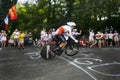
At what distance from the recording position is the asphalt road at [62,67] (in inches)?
726

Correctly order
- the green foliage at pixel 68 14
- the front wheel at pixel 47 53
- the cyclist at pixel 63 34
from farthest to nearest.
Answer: the green foliage at pixel 68 14 → the front wheel at pixel 47 53 → the cyclist at pixel 63 34

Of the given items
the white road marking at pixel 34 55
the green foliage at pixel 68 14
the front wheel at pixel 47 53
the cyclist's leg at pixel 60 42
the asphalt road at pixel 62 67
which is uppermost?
the green foliage at pixel 68 14

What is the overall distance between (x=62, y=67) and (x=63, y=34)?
2.04 m

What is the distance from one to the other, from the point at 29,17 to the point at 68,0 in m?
7.24

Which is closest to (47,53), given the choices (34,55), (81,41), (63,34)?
(63,34)

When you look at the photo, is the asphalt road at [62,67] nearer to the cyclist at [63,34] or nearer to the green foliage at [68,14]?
the cyclist at [63,34]

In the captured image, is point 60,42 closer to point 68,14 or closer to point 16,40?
point 16,40

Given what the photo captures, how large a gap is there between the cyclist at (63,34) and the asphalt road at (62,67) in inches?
43.8

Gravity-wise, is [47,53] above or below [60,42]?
below

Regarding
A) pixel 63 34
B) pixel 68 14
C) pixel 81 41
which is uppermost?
pixel 68 14

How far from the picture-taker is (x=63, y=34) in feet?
70.7

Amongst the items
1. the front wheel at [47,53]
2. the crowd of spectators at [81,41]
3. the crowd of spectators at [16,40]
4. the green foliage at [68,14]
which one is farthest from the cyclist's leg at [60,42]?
the green foliage at [68,14]

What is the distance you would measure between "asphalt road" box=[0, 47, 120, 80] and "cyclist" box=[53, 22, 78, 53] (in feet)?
3.65

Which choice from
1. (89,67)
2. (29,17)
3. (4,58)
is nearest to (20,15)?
(29,17)
